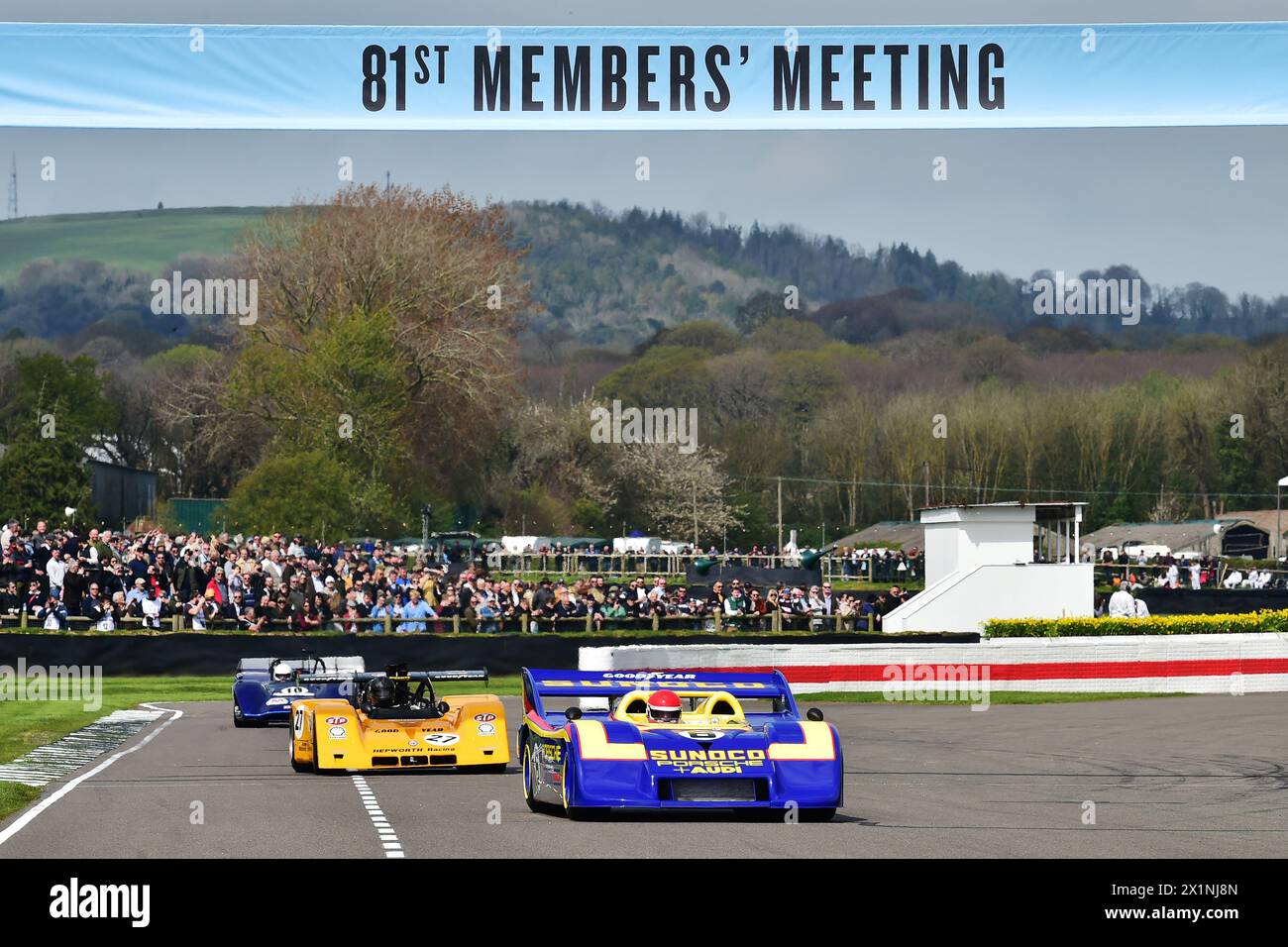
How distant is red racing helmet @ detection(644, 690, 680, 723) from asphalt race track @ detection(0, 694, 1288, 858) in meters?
1.12

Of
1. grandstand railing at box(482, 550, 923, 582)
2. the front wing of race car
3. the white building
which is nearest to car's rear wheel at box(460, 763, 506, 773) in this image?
the front wing of race car

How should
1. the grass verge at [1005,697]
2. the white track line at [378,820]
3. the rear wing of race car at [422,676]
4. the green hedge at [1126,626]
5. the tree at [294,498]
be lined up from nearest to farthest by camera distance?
1. the white track line at [378,820]
2. the rear wing of race car at [422,676]
3. the grass verge at [1005,697]
4. the green hedge at [1126,626]
5. the tree at [294,498]

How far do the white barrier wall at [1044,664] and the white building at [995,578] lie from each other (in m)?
6.43

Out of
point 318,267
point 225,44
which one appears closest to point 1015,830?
point 225,44

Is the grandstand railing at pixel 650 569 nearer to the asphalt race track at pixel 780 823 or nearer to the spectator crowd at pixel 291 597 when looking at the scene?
the spectator crowd at pixel 291 597

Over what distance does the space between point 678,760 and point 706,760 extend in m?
0.21

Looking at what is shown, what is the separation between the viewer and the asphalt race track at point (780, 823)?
11.0 metres

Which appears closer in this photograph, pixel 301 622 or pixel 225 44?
pixel 225 44

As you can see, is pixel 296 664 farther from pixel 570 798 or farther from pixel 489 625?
pixel 570 798

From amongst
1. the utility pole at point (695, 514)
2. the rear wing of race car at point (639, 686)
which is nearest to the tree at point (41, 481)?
the rear wing of race car at point (639, 686)

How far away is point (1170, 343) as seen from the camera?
14625cm

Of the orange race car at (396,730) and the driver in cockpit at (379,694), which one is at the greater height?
the driver in cockpit at (379,694)
